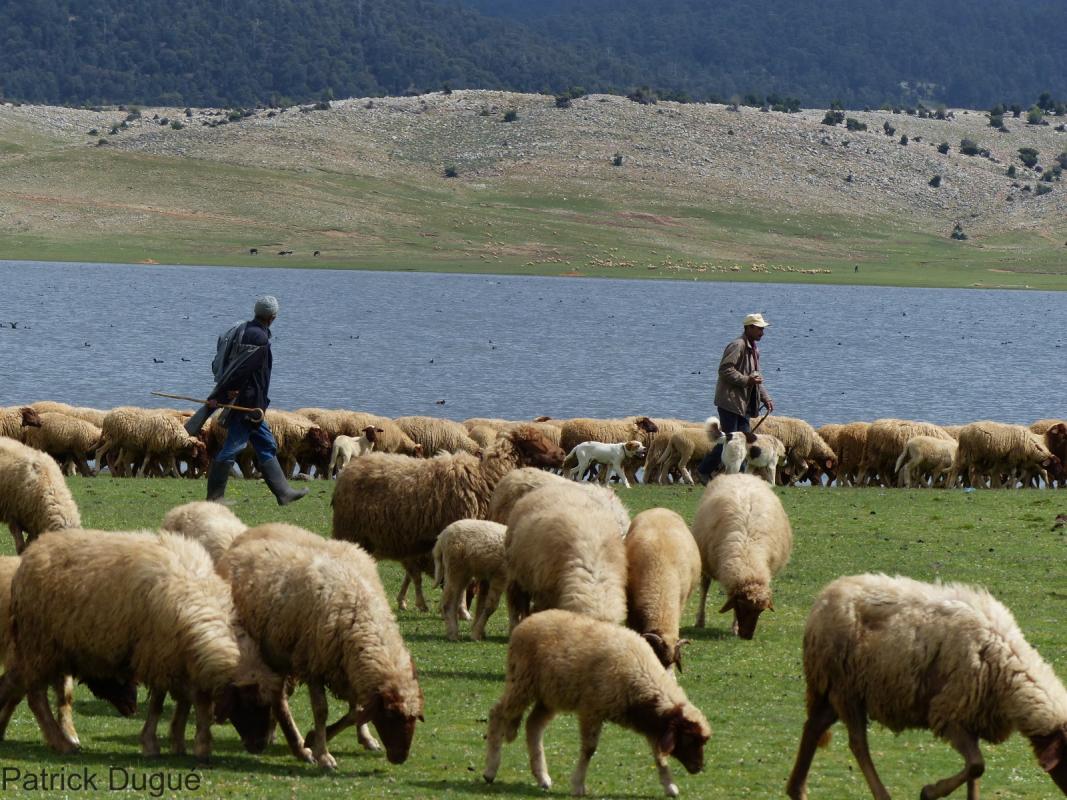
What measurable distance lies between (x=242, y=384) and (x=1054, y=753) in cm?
955

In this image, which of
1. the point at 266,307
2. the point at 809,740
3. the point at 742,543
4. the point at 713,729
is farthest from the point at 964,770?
the point at 266,307

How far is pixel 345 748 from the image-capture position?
10102mm

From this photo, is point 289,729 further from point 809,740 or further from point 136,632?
point 809,740

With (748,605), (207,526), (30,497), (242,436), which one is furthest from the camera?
(242,436)

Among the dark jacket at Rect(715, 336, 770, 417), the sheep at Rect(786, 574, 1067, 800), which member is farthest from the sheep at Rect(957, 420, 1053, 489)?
the sheep at Rect(786, 574, 1067, 800)

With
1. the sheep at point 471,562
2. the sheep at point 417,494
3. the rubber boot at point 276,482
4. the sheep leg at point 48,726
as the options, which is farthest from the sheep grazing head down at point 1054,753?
the rubber boot at point 276,482

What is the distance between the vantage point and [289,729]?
31.4ft

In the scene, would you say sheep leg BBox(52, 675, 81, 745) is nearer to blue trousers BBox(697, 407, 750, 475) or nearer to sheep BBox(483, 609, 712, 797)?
sheep BBox(483, 609, 712, 797)

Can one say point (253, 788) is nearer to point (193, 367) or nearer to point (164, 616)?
point (164, 616)

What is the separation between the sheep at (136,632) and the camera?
9227 mm

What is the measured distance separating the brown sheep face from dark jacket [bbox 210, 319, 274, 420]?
22.5 ft

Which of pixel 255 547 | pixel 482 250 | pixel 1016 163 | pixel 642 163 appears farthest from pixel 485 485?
pixel 1016 163

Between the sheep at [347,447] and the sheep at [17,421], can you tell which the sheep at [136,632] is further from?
the sheep at [17,421]

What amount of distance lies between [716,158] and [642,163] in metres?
8.60
